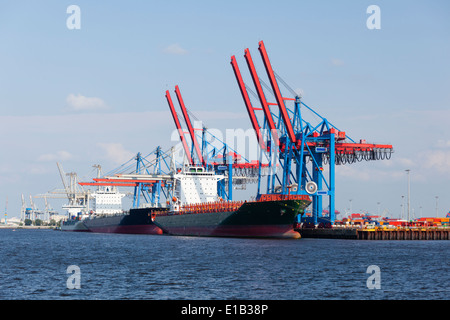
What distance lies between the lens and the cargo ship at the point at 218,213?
7050cm

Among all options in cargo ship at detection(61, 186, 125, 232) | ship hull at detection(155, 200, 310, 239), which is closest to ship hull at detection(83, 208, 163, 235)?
cargo ship at detection(61, 186, 125, 232)

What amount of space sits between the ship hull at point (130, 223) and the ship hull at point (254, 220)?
2372cm

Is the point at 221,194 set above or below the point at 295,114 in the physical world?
below

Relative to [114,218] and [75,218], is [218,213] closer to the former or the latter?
[114,218]

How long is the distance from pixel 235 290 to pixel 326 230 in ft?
162

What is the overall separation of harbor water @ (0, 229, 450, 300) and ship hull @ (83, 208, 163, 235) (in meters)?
53.3

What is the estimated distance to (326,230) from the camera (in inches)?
3120

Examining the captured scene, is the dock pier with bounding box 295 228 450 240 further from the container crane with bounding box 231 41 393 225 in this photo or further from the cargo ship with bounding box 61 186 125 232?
the cargo ship with bounding box 61 186 125 232

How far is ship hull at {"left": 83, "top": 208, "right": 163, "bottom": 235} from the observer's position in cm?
10751

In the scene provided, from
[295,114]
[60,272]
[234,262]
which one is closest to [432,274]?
[234,262]

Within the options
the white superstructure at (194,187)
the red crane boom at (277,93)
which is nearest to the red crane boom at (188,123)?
the white superstructure at (194,187)

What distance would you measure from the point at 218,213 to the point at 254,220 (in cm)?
670

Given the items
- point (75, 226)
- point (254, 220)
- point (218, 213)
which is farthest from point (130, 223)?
point (254, 220)
